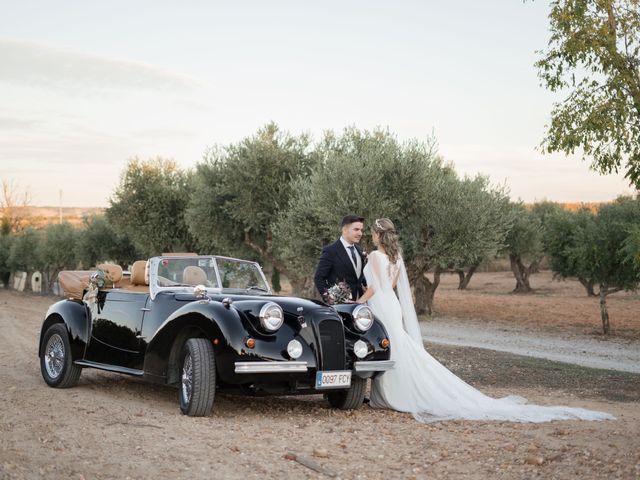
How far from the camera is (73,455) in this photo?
6176 mm

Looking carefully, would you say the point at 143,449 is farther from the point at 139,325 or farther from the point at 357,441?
the point at 139,325

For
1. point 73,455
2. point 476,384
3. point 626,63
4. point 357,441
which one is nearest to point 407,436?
point 357,441

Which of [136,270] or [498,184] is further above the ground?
[498,184]

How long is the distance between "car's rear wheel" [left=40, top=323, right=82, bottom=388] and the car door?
1.24 ft

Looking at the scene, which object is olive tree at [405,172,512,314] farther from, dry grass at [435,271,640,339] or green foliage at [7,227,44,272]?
green foliage at [7,227,44,272]

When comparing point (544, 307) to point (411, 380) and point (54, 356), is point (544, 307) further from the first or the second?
point (54, 356)

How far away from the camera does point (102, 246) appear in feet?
168

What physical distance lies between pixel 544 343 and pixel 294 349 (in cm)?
1612

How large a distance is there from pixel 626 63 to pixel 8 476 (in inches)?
563

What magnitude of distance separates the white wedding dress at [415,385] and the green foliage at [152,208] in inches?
1192

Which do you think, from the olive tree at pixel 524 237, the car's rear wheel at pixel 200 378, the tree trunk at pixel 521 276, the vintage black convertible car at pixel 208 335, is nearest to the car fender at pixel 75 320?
the vintage black convertible car at pixel 208 335

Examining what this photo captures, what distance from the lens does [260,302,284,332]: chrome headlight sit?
7857 mm

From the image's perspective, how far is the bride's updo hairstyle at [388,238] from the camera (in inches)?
369

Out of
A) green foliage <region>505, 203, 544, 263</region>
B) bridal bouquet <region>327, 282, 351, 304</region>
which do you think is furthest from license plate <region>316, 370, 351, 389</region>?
green foliage <region>505, 203, 544, 263</region>
